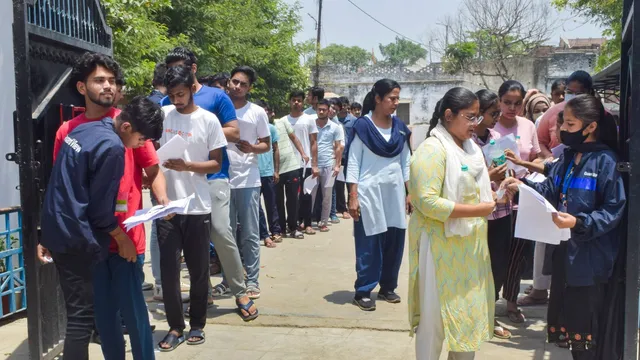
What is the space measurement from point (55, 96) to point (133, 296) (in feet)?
4.77

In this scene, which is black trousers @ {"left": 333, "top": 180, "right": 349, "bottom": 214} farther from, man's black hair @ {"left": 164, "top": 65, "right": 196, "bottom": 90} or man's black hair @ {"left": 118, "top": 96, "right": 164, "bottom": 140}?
man's black hair @ {"left": 118, "top": 96, "right": 164, "bottom": 140}

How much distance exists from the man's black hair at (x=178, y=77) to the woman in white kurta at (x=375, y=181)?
169 centimetres

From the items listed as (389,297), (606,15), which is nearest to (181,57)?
(389,297)

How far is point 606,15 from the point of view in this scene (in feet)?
64.7

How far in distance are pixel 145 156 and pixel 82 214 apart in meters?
0.78

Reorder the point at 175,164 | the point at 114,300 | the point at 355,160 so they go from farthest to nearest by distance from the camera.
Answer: the point at 355,160, the point at 175,164, the point at 114,300

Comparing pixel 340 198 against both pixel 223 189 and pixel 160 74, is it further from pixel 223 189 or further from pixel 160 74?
pixel 223 189

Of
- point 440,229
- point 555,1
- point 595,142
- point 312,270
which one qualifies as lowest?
point 312,270

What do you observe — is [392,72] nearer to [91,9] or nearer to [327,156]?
[327,156]

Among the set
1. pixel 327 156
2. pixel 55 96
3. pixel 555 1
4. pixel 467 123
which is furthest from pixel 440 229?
pixel 555 1

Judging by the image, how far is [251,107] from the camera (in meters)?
6.56

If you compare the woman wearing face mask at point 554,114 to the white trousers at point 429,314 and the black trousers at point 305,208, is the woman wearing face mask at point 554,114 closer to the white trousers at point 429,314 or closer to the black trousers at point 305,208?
the white trousers at point 429,314

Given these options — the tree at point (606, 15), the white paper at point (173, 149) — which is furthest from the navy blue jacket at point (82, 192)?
the tree at point (606, 15)

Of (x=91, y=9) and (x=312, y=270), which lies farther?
(x=312, y=270)
